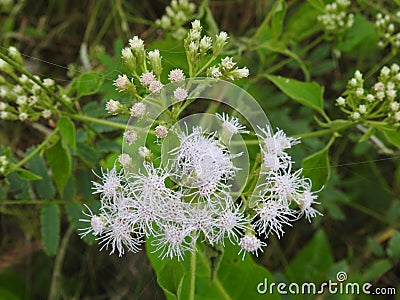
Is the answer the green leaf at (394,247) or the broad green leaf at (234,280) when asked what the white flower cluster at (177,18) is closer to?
the broad green leaf at (234,280)

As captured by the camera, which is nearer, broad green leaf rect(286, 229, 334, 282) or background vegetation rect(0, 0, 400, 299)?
background vegetation rect(0, 0, 400, 299)

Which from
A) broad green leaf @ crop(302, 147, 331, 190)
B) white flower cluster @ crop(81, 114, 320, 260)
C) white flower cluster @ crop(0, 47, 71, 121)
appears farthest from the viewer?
white flower cluster @ crop(0, 47, 71, 121)

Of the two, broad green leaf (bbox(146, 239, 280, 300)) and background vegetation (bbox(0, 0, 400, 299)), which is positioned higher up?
background vegetation (bbox(0, 0, 400, 299))

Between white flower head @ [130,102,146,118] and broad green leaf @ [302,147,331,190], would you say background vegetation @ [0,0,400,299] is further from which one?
white flower head @ [130,102,146,118]

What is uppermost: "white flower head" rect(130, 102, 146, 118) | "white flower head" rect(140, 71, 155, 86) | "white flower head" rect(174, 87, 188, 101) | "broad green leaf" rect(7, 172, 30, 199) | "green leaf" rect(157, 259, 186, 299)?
"white flower head" rect(140, 71, 155, 86)

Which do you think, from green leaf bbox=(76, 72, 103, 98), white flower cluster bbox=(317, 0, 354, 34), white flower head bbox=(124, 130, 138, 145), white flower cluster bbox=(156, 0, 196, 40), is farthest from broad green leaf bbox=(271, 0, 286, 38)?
white flower head bbox=(124, 130, 138, 145)

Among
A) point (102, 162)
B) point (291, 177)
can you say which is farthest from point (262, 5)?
point (291, 177)
